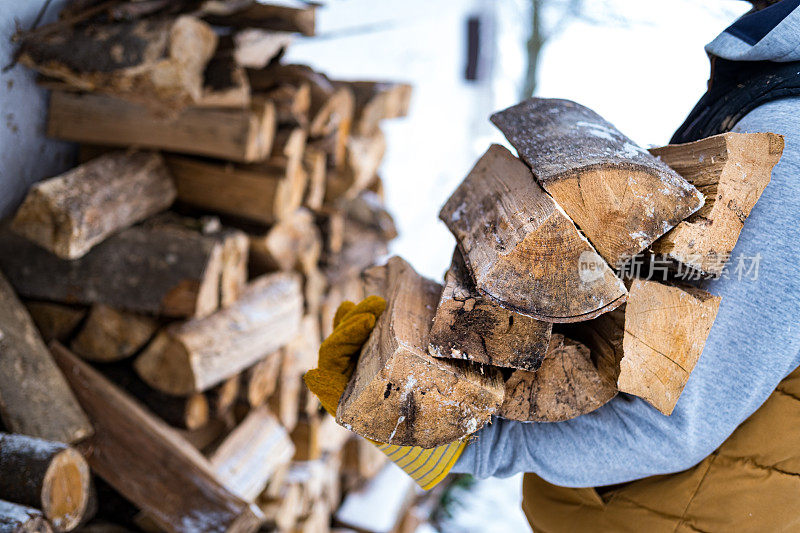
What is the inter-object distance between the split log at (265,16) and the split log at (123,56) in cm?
30

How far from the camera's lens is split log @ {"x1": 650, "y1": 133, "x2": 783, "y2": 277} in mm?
812

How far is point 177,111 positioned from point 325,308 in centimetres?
101

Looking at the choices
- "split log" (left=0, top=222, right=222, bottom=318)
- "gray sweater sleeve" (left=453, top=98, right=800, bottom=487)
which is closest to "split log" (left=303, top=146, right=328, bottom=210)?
"split log" (left=0, top=222, right=222, bottom=318)

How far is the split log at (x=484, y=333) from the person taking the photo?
84 centimetres

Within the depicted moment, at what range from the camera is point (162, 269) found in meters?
1.64

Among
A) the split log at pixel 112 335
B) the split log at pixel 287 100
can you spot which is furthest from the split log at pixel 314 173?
the split log at pixel 112 335

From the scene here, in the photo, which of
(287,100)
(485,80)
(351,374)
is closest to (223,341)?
(287,100)

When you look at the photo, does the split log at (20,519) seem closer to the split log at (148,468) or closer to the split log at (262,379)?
the split log at (148,468)

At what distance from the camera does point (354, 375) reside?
96 centimetres

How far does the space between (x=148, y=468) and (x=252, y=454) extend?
1.76ft

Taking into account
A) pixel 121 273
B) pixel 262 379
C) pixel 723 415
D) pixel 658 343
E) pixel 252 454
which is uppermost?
pixel 658 343

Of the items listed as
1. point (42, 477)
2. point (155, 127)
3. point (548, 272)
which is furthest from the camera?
point (155, 127)

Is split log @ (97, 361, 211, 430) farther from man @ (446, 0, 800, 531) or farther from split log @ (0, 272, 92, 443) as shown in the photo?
man @ (446, 0, 800, 531)

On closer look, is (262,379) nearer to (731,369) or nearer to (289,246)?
(289,246)
